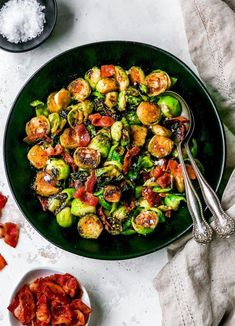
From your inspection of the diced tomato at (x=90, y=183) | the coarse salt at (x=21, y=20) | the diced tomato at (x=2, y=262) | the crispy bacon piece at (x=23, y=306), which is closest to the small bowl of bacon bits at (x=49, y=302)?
the crispy bacon piece at (x=23, y=306)

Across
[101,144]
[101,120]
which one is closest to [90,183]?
[101,144]

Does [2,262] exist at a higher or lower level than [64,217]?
lower

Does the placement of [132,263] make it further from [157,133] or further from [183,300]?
[157,133]

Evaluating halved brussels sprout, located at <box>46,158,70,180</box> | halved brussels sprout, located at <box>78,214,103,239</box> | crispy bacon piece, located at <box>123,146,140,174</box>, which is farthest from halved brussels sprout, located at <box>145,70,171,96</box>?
halved brussels sprout, located at <box>78,214,103,239</box>

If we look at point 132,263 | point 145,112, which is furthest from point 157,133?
point 132,263

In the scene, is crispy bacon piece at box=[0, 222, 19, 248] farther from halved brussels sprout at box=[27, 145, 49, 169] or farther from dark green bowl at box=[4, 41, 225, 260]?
halved brussels sprout at box=[27, 145, 49, 169]

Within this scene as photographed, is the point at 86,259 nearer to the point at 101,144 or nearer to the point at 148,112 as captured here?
the point at 101,144
